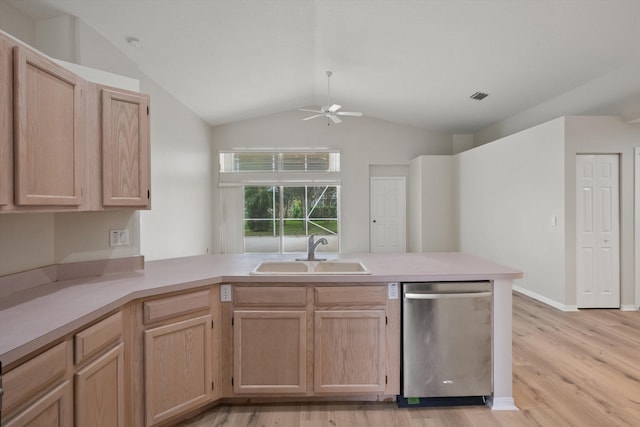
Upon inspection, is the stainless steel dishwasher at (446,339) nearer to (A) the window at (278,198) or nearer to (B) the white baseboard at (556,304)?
(B) the white baseboard at (556,304)

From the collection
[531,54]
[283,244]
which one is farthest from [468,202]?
[283,244]

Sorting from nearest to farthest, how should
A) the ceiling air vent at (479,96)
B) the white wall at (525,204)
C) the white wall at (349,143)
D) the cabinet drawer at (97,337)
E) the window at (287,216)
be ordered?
the cabinet drawer at (97,337) < the white wall at (525,204) < the ceiling air vent at (479,96) < the white wall at (349,143) < the window at (287,216)

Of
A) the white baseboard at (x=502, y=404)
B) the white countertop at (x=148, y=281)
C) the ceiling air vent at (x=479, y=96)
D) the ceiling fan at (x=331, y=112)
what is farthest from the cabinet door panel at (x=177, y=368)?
the ceiling air vent at (x=479, y=96)

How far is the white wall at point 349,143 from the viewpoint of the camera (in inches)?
284

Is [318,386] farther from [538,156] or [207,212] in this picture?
[207,212]

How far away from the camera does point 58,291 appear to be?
1676 millimetres

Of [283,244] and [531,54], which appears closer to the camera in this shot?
[531,54]

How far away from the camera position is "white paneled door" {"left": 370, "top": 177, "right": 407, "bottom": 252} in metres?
7.38

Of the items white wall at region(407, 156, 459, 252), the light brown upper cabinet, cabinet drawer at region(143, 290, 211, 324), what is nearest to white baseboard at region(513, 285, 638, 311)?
white wall at region(407, 156, 459, 252)

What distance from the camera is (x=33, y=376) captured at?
107 centimetres

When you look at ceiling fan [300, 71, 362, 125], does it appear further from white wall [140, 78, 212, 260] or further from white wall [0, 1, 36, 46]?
white wall [0, 1, 36, 46]

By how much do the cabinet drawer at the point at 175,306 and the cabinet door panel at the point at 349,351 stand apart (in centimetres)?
68

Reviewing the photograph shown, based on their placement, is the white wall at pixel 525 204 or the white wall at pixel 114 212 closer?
the white wall at pixel 114 212

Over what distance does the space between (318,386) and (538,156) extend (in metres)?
4.16
